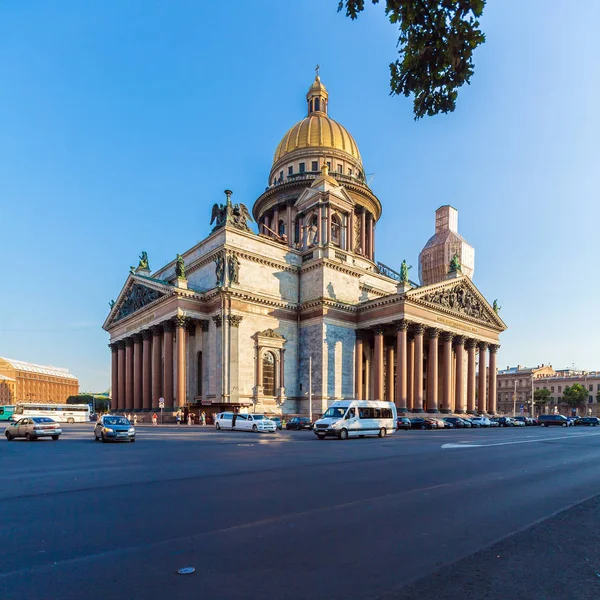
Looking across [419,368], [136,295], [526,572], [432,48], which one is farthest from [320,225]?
[526,572]

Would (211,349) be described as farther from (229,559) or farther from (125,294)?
(229,559)

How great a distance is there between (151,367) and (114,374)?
1130cm

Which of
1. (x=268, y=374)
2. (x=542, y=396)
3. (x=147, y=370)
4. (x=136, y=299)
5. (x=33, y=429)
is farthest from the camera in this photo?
(x=542, y=396)

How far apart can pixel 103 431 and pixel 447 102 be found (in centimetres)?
2371

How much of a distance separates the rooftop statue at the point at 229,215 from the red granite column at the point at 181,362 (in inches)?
400

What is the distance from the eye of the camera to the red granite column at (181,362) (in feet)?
145

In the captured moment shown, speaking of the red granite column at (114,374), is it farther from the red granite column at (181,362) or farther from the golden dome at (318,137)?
the golden dome at (318,137)

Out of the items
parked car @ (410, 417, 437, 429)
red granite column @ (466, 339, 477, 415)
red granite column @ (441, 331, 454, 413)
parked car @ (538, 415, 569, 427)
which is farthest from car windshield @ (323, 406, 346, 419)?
parked car @ (538, 415, 569, 427)

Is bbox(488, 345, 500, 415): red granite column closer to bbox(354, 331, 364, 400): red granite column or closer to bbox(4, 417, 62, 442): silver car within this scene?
bbox(354, 331, 364, 400): red granite column

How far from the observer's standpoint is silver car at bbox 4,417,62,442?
26.7 metres

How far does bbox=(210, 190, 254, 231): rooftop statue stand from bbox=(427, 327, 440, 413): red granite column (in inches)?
865

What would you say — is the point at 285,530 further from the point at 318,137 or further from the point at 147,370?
the point at 318,137

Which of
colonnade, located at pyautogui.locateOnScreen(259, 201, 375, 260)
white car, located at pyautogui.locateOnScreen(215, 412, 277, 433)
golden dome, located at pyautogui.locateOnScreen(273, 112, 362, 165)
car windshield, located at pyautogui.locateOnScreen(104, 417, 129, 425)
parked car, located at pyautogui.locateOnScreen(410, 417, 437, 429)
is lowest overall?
parked car, located at pyautogui.locateOnScreen(410, 417, 437, 429)

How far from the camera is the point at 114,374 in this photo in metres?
62.2
